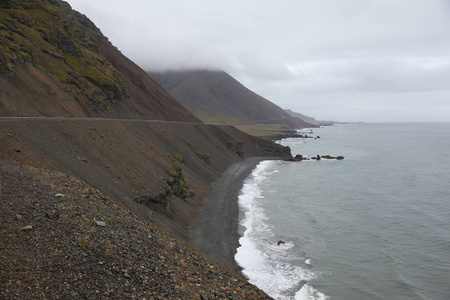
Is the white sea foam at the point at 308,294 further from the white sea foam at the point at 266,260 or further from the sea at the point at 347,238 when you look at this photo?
the white sea foam at the point at 266,260

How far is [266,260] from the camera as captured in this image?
2762cm

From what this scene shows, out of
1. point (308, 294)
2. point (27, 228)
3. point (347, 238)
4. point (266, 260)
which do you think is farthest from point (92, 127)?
point (347, 238)

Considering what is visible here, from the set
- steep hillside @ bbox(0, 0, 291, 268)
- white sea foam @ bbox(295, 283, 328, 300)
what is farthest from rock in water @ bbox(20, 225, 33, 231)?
white sea foam @ bbox(295, 283, 328, 300)

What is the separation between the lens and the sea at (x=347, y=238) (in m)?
23.7

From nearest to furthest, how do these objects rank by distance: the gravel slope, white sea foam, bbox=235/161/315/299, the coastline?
the gravel slope
white sea foam, bbox=235/161/315/299
the coastline

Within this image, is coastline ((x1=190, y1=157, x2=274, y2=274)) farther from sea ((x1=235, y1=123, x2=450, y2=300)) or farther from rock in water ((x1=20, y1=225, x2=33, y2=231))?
rock in water ((x1=20, y1=225, x2=33, y2=231))

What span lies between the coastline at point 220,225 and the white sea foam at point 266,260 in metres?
1.01

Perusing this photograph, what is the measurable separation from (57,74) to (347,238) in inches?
1965

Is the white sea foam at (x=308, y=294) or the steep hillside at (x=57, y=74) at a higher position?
the steep hillside at (x=57, y=74)

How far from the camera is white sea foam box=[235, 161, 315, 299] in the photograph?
2344cm

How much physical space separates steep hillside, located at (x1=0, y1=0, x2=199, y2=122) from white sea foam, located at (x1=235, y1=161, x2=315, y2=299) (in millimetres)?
28122

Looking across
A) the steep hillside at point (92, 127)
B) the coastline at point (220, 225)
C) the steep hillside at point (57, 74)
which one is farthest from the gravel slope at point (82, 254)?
the steep hillside at point (57, 74)

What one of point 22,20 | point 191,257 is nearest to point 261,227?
point 191,257

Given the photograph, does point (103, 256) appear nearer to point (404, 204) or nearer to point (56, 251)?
point (56, 251)
